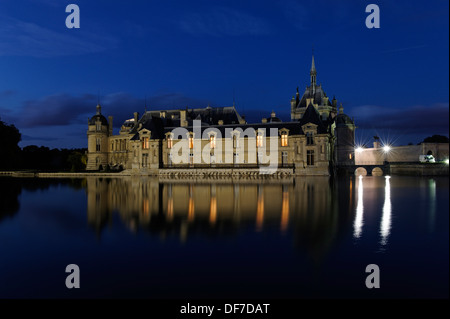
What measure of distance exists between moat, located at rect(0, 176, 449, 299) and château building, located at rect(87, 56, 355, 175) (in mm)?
27171

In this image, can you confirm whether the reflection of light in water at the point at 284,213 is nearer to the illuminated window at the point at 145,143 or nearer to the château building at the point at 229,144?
the château building at the point at 229,144

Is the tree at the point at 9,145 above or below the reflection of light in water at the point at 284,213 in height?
above

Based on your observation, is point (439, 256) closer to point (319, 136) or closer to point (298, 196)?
point (298, 196)

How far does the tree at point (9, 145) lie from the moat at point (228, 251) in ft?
177

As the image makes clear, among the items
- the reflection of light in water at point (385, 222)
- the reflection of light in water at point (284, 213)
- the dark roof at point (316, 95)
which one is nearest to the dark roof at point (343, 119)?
the dark roof at point (316, 95)

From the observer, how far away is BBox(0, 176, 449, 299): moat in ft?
25.1

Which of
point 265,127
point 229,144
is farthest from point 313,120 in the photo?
point 229,144

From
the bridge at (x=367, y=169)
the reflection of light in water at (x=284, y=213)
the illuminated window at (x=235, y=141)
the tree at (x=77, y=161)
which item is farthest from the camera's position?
the tree at (x=77, y=161)

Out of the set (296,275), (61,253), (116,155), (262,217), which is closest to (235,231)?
(262,217)

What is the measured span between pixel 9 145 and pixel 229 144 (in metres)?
42.6

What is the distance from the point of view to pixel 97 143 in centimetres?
6216

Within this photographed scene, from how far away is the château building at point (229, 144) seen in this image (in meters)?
44.7

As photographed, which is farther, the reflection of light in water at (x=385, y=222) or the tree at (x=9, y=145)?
the tree at (x=9, y=145)
